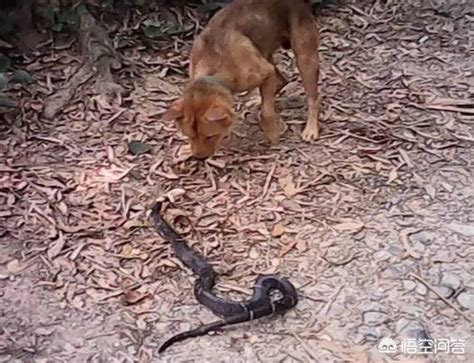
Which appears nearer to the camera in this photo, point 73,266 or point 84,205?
point 73,266

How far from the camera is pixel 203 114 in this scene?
4938 millimetres

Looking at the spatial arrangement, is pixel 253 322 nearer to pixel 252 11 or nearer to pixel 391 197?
pixel 391 197

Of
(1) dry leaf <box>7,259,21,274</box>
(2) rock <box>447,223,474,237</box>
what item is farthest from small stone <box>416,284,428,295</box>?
(1) dry leaf <box>7,259,21,274</box>

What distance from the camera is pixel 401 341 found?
4.01 metres

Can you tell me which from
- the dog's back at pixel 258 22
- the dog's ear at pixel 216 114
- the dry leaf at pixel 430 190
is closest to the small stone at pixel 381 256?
the dry leaf at pixel 430 190

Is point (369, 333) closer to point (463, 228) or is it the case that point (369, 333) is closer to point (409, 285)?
point (409, 285)

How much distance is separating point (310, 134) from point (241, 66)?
0.58 meters

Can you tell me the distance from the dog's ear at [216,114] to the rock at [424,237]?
1114 mm

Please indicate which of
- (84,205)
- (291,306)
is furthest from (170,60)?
(291,306)

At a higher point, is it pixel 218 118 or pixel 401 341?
pixel 218 118

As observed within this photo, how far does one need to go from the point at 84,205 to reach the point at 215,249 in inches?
29.1

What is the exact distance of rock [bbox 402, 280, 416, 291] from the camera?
4281 mm

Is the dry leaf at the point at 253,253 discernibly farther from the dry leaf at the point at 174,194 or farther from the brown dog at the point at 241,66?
the brown dog at the point at 241,66

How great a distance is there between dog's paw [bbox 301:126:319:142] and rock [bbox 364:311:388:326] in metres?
1.46
